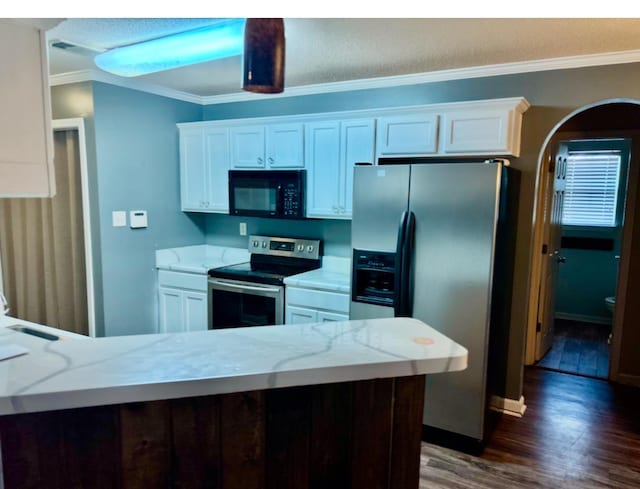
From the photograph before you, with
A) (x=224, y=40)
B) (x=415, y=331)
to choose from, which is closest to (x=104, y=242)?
(x=224, y=40)

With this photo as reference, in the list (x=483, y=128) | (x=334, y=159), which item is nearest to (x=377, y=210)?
(x=334, y=159)

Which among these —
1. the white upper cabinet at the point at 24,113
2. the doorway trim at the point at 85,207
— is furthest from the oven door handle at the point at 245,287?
the white upper cabinet at the point at 24,113

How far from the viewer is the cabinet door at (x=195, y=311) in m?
3.76

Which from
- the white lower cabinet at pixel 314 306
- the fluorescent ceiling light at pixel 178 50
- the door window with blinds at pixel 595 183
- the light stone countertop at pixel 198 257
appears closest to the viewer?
the fluorescent ceiling light at pixel 178 50

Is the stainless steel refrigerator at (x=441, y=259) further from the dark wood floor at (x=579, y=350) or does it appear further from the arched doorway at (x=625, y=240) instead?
the dark wood floor at (x=579, y=350)

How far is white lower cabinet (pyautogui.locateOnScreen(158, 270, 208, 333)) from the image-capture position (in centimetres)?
376

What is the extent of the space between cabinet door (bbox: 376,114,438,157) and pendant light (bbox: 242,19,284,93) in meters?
1.58

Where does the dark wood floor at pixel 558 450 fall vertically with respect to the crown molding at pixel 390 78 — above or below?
below

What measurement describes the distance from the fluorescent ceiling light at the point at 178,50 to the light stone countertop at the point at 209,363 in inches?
61.6

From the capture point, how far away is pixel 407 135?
3057 millimetres

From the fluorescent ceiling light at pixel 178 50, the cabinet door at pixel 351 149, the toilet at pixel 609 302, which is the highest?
the fluorescent ceiling light at pixel 178 50

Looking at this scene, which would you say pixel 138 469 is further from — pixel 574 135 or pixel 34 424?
pixel 574 135

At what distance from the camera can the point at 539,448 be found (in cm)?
280

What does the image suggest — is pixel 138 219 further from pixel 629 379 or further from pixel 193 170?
pixel 629 379
